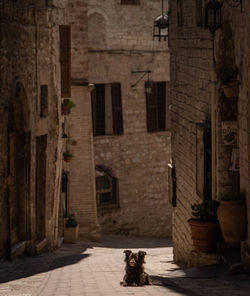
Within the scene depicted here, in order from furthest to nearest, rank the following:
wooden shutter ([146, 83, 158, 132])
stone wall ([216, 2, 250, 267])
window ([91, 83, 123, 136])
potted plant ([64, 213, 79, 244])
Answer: wooden shutter ([146, 83, 158, 132])
window ([91, 83, 123, 136])
potted plant ([64, 213, 79, 244])
stone wall ([216, 2, 250, 267])

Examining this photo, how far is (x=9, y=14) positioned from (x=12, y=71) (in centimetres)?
100

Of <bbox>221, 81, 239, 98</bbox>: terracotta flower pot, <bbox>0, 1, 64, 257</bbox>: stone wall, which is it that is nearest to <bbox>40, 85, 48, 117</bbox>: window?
<bbox>0, 1, 64, 257</bbox>: stone wall

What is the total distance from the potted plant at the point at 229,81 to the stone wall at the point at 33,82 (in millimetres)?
3825

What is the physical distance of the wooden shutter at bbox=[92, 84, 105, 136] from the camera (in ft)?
80.9

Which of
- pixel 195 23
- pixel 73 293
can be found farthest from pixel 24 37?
pixel 73 293

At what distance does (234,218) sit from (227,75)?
83.4 inches

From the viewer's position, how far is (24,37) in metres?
14.0

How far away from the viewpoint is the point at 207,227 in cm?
1103

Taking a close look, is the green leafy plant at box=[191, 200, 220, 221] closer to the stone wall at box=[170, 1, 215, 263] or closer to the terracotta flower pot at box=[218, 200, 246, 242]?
the terracotta flower pot at box=[218, 200, 246, 242]

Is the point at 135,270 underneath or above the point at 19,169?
underneath

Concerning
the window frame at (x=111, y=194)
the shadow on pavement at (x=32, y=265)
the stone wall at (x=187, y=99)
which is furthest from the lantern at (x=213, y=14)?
the window frame at (x=111, y=194)

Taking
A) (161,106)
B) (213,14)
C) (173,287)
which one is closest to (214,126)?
(213,14)

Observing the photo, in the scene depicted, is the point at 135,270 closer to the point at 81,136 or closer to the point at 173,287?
the point at 173,287

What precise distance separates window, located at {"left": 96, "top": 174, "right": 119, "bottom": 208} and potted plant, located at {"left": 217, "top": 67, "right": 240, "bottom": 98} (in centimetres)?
1424
